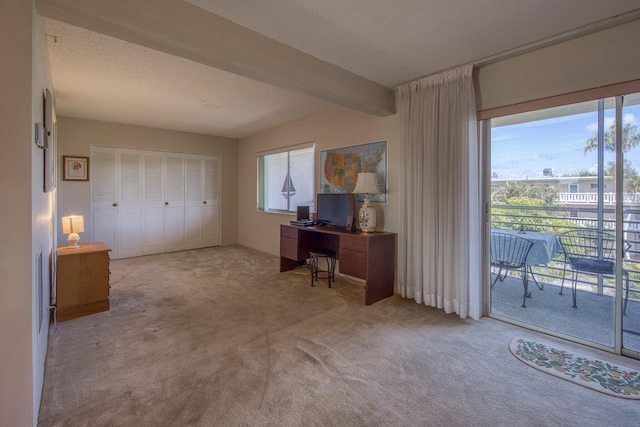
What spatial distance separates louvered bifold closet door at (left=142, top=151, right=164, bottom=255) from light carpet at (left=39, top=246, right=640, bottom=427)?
2612mm

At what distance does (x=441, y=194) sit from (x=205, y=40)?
249 cm

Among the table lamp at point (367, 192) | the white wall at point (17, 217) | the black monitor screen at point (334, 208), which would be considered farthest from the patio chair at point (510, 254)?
the white wall at point (17, 217)

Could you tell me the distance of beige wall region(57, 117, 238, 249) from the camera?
4906 mm

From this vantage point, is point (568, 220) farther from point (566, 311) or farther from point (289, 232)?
point (289, 232)

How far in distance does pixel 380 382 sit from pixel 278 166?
4443 millimetres

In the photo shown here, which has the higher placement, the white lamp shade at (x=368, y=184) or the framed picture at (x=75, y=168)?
the framed picture at (x=75, y=168)

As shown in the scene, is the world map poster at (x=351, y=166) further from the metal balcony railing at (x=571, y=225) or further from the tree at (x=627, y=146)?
the tree at (x=627, y=146)

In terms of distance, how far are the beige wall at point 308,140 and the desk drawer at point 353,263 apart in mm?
613

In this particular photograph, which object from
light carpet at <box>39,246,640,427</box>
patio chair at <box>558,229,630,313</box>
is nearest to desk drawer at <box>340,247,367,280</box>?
light carpet at <box>39,246,640,427</box>

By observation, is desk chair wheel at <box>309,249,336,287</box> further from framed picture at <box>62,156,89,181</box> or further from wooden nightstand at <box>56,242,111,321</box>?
framed picture at <box>62,156,89,181</box>

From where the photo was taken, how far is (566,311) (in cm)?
270

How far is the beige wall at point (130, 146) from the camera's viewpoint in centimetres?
491

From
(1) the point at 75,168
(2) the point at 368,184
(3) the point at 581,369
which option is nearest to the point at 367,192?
(2) the point at 368,184

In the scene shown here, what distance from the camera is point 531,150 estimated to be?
274 cm
